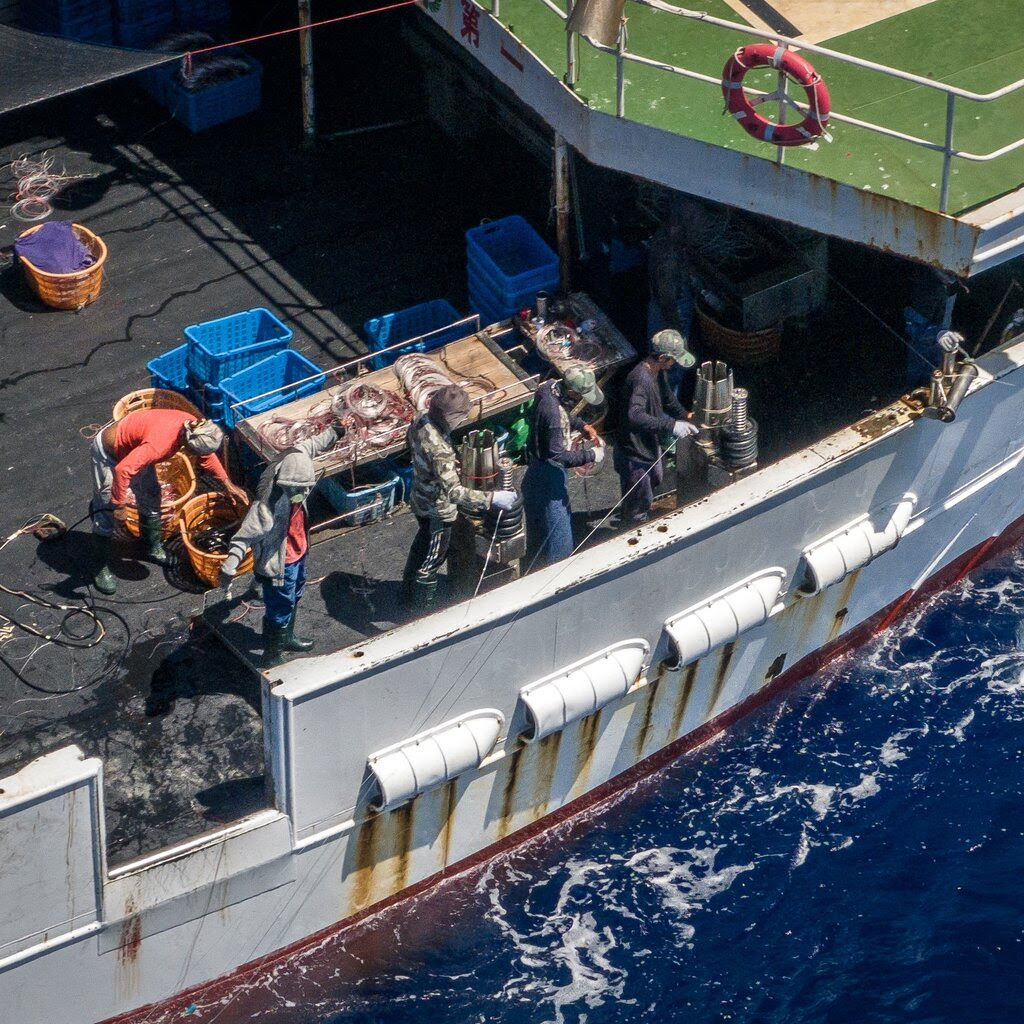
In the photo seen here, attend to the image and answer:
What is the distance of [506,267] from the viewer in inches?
532

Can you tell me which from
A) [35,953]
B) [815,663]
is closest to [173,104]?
[815,663]

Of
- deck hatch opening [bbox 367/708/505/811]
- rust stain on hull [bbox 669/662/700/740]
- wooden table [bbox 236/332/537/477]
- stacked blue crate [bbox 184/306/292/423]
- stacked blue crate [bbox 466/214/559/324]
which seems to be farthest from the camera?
stacked blue crate [bbox 466/214/559/324]

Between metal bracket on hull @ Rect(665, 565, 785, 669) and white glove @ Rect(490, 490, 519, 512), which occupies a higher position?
white glove @ Rect(490, 490, 519, 512)

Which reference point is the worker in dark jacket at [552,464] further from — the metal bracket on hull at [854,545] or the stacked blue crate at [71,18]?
the stacked blue crate at [71,18]

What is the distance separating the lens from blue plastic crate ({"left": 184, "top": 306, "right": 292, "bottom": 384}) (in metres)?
12.5

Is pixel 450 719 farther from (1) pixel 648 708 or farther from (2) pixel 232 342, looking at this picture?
(2) pixel 232 342

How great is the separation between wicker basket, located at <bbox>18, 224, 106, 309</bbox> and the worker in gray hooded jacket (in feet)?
11.9

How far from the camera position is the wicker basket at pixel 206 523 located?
36.9 feet

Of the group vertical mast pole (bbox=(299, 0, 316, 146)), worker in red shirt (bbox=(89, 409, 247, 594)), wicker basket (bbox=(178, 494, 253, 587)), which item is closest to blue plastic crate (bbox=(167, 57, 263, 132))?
vertical mast pole (bbox=(299, 0, 316, 146))

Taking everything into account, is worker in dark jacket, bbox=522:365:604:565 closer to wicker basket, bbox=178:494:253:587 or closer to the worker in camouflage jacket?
the worker in camouflage jacket

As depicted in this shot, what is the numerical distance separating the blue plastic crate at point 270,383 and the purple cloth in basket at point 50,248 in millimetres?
2035

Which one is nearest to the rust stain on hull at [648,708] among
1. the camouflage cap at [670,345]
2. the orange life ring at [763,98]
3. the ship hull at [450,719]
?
the ship hull at [450,719]

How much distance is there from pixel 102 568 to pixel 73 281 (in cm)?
312

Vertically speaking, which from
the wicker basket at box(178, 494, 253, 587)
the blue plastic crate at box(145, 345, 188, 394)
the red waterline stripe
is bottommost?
the red waterline stripe
